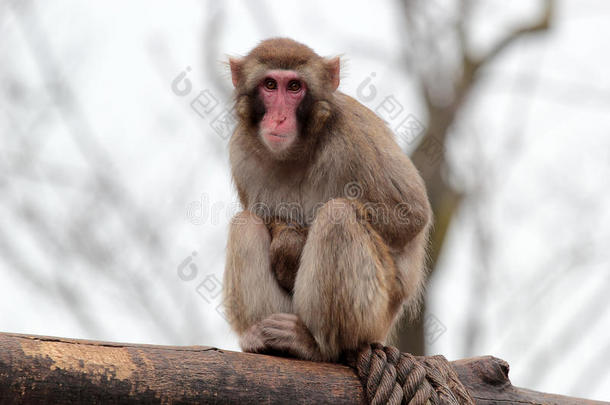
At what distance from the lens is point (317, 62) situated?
19.0 ft

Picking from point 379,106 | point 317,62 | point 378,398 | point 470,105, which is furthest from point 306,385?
point 470,105

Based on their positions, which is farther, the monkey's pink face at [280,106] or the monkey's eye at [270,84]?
the monkey's eye at [270,84]

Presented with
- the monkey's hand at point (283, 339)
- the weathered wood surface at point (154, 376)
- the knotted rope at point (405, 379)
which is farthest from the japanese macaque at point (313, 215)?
the weathered wood surface at point (154, 376)

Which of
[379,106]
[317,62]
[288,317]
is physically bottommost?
[288,317]

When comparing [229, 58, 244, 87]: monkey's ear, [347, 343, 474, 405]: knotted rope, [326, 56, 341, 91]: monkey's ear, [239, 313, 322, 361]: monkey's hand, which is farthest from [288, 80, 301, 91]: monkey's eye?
[347, 343, 474, 405]: knotted rope

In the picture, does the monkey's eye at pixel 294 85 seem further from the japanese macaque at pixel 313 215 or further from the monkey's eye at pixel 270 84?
the monkey's eye at pixel 270 84

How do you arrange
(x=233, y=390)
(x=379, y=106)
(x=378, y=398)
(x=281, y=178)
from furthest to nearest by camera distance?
(x=379, y=106) → (x=281, y=178) → (x=378, y=398) → (x=233, y=390)

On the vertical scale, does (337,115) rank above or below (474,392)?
above

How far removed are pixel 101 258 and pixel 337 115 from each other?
21.6 feet

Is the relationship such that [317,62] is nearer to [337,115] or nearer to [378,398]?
[337,115]

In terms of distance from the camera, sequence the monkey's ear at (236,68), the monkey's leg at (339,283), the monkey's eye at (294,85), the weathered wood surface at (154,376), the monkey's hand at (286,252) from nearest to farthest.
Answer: the weathered wood surface at (154,376) → the monkey's leg at (339,283) → the monkey's hand at (286,252) → the monkey's eye at (294,85) → the monkey's ear at (236,68)

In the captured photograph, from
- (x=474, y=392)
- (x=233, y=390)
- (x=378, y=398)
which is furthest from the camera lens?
Answer: (x=474, y=392)

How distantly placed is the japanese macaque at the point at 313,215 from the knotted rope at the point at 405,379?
0.26m

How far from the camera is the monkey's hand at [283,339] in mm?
5000
